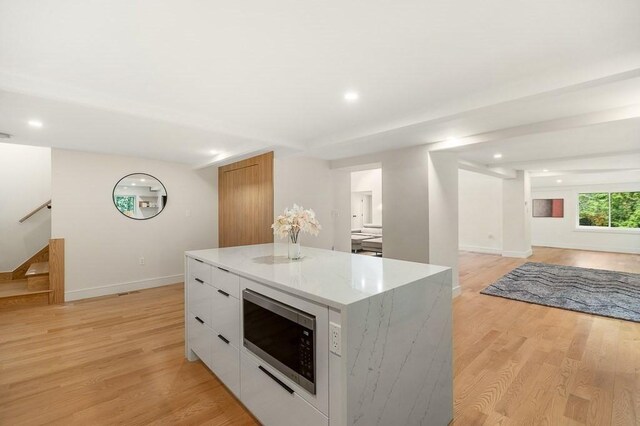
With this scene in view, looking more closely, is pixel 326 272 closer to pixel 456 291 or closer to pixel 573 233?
pixel 456 291

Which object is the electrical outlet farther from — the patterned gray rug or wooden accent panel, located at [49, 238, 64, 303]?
wooden accent panel, located at [49, 238, 64, 303]

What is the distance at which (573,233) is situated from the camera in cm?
923

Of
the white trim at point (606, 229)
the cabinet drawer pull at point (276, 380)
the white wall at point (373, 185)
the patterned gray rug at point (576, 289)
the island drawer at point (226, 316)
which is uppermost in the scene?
the white wall at point (373, 185)

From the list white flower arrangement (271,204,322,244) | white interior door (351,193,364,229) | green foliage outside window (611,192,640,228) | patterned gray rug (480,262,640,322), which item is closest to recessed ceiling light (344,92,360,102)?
white flower arrangement (271,204,322,244)

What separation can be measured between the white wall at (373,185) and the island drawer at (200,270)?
338 inches

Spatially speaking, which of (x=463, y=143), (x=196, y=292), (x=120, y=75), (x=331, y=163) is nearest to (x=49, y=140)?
(x=120, y=75)

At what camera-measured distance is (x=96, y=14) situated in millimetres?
1527

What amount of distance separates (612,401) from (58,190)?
655cm

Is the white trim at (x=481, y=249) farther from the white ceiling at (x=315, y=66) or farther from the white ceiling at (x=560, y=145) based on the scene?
the white ceiling at (x=315, y=66)

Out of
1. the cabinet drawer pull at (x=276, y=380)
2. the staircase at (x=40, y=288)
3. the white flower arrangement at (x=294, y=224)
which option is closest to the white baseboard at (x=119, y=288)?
the staircase at (x=40, y=288)

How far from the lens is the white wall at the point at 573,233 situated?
333 inches

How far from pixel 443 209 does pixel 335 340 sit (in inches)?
141

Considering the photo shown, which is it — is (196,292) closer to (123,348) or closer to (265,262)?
(265,262)

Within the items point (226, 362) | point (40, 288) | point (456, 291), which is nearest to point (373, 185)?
point (456, 291)
